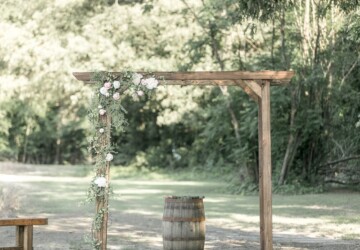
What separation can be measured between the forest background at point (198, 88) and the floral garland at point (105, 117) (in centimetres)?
173

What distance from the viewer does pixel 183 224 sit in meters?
9.18

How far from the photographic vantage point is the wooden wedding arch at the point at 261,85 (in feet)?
29.2

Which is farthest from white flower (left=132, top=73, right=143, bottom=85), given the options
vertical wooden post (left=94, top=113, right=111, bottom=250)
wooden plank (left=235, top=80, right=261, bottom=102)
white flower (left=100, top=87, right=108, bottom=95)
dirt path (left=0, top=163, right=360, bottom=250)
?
dirt path (left=0, top=163, right=360, bottom=250)

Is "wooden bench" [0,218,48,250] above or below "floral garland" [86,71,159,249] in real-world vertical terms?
below

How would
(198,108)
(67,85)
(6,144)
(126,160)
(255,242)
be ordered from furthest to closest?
(6,144)
(126,160)
(198,108)
(67,85)
(255,242)

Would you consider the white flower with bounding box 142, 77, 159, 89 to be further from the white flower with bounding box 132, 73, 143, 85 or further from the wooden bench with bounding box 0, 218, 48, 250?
the wooden bench with bounding box 0, 218, 48, 250

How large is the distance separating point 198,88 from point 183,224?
22736 mm

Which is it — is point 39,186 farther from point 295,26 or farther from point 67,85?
point 295,26

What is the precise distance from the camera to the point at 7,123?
41219 mm

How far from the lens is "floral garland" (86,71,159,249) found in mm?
8781

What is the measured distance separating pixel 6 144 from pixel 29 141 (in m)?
3.25

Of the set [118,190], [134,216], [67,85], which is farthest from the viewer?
[67,85]

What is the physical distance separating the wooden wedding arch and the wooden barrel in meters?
0.85

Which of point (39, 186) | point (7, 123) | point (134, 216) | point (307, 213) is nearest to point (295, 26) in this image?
point (307, 213)
